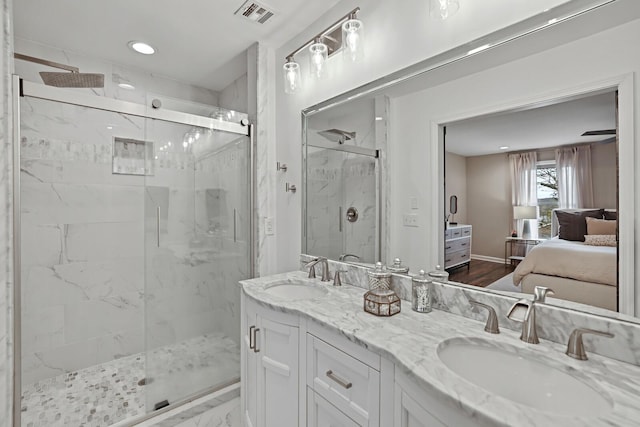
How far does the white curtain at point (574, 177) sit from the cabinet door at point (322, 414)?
1.05m

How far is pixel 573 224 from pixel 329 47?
158 centimetres

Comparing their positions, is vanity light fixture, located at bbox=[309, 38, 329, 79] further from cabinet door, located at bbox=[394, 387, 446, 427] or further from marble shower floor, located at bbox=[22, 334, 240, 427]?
marble shower floor, located at bbox=[22, 334, 240, 427]

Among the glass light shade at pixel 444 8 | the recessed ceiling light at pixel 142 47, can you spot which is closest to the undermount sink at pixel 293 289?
the glass light shade at pixel 444 8

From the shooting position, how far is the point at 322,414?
1.16 meters

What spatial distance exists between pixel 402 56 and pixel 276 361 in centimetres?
158

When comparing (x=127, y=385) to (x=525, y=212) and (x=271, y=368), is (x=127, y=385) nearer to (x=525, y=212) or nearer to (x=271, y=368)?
(x=271, y=368)

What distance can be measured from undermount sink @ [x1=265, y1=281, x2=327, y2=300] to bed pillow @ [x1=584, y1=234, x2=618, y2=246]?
1.23 metres

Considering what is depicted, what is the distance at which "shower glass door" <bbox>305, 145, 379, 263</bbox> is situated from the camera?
168 cm

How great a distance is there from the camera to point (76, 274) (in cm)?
233

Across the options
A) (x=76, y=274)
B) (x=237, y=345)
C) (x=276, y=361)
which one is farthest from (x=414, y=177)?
(x=76, y=274)

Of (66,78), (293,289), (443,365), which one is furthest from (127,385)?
(443,365)

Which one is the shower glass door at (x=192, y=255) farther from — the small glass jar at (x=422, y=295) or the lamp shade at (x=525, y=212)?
the lamp shade at (x=525, y=212)

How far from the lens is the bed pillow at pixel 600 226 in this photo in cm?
93

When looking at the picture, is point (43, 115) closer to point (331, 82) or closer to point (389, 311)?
point (331, 82)
